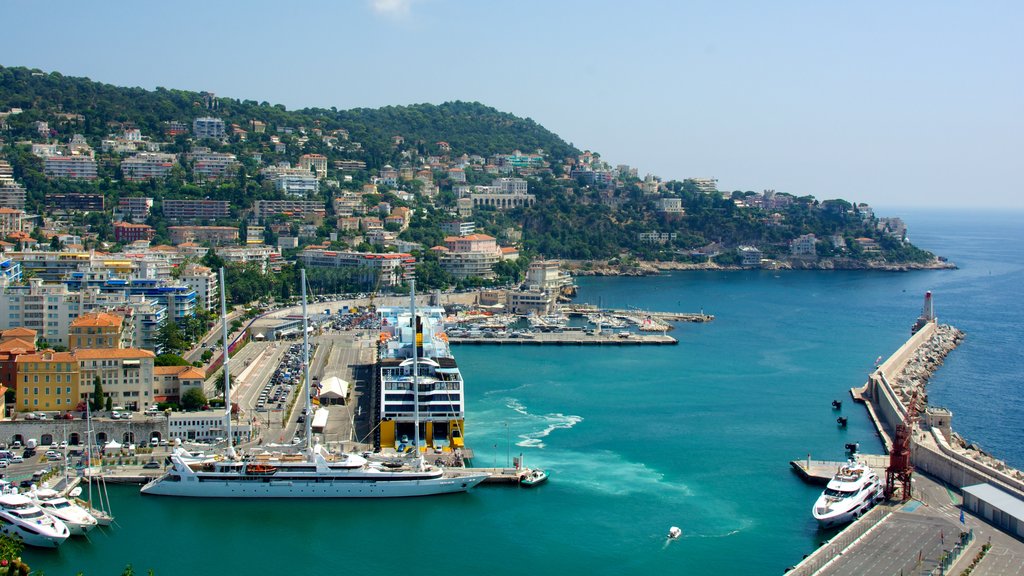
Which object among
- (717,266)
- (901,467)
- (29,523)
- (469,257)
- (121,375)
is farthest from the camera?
(717,266)

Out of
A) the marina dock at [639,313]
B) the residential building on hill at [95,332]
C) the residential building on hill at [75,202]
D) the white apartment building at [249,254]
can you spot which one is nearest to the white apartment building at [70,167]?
the residential building on hill at [75,202]

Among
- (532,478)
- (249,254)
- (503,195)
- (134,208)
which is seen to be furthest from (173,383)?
(503,195)

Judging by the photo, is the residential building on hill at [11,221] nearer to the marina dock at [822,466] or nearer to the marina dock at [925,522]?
the marina dock at [822,466]

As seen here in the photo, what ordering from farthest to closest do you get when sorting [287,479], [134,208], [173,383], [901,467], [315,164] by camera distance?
[315,164], [134,208], [173,383], [287,479], [901,467]

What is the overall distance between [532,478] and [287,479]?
3671 millimetres

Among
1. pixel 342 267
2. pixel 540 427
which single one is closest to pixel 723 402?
pixel 540 427

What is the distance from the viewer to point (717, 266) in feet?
203

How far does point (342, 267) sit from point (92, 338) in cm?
2194

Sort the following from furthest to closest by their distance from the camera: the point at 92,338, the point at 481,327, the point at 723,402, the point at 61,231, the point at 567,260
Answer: the point at 567,260 → the point at 61,231 → the point at 481,327 → the point at 723,402 → the point at 92,338

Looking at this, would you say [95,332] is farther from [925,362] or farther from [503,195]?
[503,195]

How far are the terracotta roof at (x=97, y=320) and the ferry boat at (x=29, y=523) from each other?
8356 millimetres

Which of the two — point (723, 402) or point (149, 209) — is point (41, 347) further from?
point (149, 209)

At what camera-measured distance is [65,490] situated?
1570 cm

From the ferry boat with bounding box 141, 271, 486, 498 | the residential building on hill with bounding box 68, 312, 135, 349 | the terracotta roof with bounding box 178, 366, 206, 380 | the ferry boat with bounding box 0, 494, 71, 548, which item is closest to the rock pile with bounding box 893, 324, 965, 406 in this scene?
the ferry boat with bounding box 141, 271, 486, 498
